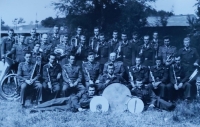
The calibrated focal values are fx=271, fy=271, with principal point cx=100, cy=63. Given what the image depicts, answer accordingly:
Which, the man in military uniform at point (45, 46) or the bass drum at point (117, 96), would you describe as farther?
the man in military uniform at point (45, 46)

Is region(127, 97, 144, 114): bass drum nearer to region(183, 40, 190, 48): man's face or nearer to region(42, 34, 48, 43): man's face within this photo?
region(183, 40, 190, 48): man's face

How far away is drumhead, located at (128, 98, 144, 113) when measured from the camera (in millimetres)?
4855

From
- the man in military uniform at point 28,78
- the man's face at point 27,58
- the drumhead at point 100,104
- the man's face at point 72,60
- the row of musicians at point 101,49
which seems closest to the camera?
the drumhead at point 100,104

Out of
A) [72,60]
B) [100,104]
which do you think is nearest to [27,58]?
[72,60]

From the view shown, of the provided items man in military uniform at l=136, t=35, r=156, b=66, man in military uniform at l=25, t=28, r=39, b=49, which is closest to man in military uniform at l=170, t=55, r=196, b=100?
man in military uniform at l=136, t=35, r=156, b=66

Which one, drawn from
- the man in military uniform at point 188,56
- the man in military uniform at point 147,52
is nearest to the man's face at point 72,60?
the man in military uniform at point 147,52

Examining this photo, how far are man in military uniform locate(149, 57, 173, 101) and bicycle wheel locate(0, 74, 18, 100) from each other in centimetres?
283

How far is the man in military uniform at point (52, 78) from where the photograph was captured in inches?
212

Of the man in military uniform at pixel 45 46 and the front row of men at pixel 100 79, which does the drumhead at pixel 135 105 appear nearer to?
the front row of men at pixel 100 79

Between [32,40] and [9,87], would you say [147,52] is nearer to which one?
[32,40]

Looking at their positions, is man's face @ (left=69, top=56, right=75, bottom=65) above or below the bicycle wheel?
above

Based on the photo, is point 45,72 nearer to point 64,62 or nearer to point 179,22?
point 64,62

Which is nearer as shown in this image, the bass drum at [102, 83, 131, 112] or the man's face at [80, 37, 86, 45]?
the bass drum at [102, 83, 131, 112]

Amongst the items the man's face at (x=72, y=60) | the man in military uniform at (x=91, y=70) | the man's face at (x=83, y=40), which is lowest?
the man in military uniform at (x=91, y=70)
